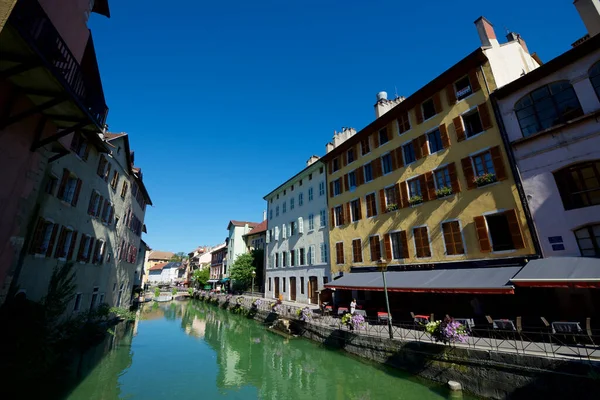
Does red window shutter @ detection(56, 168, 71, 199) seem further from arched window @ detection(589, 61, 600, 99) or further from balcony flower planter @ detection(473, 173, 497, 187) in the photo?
arched window @ detection(589, 61, 600, 99)

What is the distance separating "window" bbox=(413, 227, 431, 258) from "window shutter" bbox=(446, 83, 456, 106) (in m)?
7.55

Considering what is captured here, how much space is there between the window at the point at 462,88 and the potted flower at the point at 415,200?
6066mm

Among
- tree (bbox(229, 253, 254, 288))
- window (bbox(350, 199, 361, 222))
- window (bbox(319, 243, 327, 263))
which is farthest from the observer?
tree (bbox(229, 253, 254, 288))

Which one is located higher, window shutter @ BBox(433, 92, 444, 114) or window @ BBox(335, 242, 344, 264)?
window shutter @ BBox(433, 92, 444, 114)

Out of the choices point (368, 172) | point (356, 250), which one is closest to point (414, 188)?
Result: point (368, 172)

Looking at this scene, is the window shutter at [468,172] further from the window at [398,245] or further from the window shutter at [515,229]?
the window at [398,245]

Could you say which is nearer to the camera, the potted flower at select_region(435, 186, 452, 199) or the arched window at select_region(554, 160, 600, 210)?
the arched window at select_region(554, 160, 600, 210)

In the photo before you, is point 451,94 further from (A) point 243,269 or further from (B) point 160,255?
(B) point 160,255

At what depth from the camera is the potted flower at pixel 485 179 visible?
13148mm

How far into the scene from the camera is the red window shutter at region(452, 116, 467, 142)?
1472 centimetres

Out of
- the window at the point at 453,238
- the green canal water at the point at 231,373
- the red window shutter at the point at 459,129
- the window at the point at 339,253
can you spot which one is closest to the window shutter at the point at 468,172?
the red window shutter at the point at 459,129

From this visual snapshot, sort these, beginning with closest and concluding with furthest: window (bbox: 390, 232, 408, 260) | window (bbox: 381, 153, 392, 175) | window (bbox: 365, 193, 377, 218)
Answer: window (bbox: 390, 232, 408, 260) < window (bbox: 381, 153, 392, 175) < window (bbox: 365, 193, 377, 218)

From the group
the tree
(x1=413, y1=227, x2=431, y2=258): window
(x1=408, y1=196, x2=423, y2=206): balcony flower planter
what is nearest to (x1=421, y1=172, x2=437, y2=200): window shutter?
(x1=408, y1=196, x2=423, y2=206): balcony flower planter

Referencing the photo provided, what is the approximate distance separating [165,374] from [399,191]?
16.6 meters
